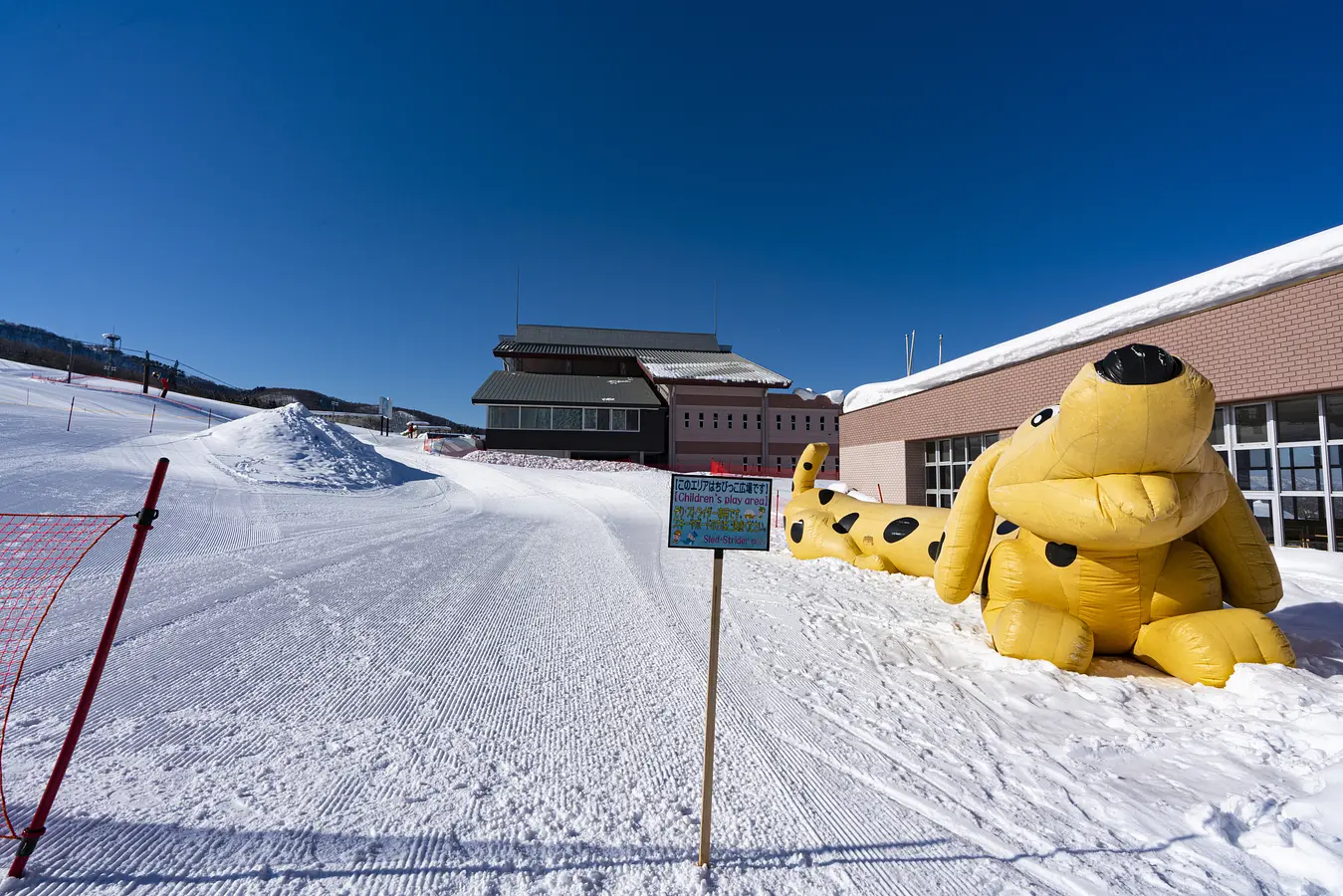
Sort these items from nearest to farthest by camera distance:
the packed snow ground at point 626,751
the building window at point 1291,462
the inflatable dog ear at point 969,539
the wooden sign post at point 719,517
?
the packed snow ground at point 626,751 < the wooden sign post at point 719,517 < the inflatable dog ear at point 969,539 < the building window at point 1291,462

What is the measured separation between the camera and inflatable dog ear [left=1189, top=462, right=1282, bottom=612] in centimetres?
451

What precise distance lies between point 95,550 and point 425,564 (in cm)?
387

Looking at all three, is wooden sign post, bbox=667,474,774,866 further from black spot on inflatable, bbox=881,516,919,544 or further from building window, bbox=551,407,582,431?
building window, bbox=551,407,582,431

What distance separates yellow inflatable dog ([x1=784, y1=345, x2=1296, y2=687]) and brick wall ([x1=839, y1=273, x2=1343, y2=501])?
522cm

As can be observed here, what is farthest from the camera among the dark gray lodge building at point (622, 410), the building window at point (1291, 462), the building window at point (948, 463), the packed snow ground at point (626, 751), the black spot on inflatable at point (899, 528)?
the dark gray lodge building at point (622, 410)

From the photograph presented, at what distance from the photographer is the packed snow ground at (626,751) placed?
2338 millimetres

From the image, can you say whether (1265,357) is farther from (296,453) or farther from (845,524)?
(296,453)

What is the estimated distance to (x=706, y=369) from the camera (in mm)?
37031

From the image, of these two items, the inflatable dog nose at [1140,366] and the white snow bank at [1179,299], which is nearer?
the inflatable dog nose at [1140,366]

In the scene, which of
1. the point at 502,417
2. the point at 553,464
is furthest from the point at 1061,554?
the point at 502,417

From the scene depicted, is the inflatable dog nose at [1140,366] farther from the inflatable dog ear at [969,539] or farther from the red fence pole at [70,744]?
the red fence pole at [70,744]

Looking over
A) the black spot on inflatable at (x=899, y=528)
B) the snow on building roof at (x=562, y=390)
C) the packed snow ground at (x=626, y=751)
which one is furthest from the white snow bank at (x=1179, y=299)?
the snow on building roof at (x=562, y=390)

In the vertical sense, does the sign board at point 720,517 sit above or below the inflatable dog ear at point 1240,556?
above

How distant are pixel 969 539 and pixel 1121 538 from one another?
1287 mm
